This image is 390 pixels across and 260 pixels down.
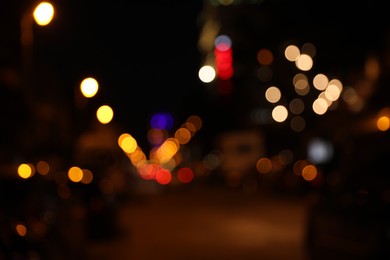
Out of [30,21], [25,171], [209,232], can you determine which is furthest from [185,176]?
[25,171]

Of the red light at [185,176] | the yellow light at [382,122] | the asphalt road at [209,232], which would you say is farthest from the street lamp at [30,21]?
the red light at [185,176]

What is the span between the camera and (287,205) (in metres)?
29.9

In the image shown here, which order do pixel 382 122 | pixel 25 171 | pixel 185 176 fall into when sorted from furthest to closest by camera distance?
pixel 185 176, pixel 382 122, pixel 25 171

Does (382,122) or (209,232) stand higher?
(382,122)

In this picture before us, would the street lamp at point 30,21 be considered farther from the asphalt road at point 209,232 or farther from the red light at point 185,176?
the red light at point 185,176

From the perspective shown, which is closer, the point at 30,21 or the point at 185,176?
the point at 30,21

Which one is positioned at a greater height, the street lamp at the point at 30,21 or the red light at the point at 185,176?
the red light at the point at 185,176

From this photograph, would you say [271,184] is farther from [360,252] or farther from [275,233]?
[360,252]

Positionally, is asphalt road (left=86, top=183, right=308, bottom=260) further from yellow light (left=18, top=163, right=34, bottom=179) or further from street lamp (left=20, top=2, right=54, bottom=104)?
street lamp (left=20, top=2, right=54, bottom=104)

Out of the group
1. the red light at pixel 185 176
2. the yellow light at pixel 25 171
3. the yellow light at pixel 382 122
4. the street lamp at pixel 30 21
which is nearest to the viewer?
the yellow light at pixel 25 171

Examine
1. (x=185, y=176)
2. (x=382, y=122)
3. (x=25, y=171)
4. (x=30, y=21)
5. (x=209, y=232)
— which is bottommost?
(x=209, y=232)

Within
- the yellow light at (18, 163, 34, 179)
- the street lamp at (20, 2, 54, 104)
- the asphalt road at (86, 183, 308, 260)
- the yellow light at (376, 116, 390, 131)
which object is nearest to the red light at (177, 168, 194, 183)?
the asphalt road at (86, 183, 308, 260)

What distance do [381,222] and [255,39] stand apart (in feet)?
144

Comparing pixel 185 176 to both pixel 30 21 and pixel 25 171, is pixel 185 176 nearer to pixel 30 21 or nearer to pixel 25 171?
pixel 30 21
